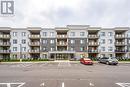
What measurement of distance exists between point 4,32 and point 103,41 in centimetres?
3760

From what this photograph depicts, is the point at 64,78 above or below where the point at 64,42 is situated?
below

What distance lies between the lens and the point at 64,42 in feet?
176

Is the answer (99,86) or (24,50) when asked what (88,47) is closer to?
(24,50)

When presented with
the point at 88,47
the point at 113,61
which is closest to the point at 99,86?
the point at 113,61

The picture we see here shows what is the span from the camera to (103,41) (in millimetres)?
54781

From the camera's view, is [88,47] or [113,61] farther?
[88,47]

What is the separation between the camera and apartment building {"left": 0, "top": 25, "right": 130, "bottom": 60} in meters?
53.2

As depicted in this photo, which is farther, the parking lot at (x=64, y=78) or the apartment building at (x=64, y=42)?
the apartment building at (x=64, y=42)

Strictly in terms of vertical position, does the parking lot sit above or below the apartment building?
below

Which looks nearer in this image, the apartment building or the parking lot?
the parking lot

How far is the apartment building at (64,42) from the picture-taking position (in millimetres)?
53156

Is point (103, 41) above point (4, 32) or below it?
below

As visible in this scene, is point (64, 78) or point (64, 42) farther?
point (64, 42)

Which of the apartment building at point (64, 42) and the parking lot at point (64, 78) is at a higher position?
the apartment building at point (64, 42)
